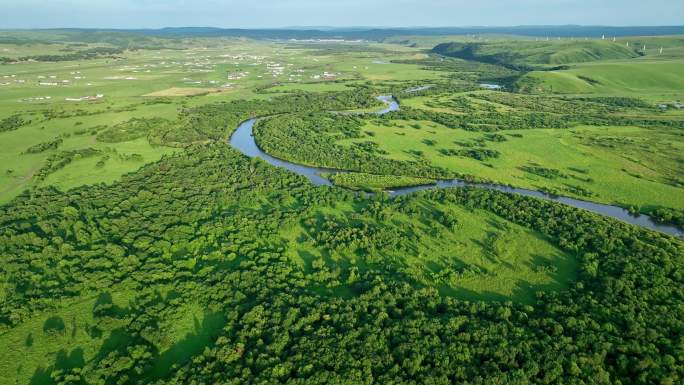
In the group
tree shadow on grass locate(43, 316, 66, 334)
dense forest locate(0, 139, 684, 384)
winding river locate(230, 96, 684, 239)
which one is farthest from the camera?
winding river locate(230, 96, 684, 239)

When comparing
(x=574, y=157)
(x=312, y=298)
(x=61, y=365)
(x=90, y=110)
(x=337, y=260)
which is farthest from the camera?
(x=90, y=110)

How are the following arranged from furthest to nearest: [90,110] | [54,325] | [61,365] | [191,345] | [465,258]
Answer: [90,110] → [465,258] → [54,325] → [191,345] → [61,365]

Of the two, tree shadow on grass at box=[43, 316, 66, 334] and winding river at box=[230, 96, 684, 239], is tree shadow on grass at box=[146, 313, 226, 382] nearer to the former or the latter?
tree shadow on grass at box=[43, 316, 66, 334]

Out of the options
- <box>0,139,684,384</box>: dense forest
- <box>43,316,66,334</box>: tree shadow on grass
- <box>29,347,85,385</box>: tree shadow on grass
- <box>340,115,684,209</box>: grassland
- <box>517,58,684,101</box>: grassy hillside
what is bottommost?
<box>29,347,85,385</box>: tree shadow on grass

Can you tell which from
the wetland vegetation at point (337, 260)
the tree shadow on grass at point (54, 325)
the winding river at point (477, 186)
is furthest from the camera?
the winding river at point (477, 186)

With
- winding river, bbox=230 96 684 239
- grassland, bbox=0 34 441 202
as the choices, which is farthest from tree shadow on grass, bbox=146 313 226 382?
grassland, bbox=0 34 441 202

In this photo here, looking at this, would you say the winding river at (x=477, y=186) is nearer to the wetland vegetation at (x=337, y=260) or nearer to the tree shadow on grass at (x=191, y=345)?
the wetland vegetation at (x=337, y=260)

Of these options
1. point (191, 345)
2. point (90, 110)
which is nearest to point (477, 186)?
point (191, 345)

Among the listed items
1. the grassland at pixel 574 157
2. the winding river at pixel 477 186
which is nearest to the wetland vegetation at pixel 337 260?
the grassland at pixel 574 157

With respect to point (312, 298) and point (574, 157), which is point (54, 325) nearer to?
point (312, 298)

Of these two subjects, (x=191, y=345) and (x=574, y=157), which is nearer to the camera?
(x=191, y=345)

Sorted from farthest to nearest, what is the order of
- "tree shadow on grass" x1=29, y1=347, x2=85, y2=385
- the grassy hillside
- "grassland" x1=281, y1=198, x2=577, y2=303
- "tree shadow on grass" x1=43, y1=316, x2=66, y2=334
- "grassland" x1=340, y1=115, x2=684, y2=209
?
the grassy hillside < "grassland" x1=340, y1=115, x2=684, y2=209 < "grassland" x1=281, y1=198, x2=577, y2=303 < "tree shadow on grass" x1=43, y1=316, x2=66, y2=334 < "tree shadow on grass" x1=29, y1=347, x2=85, y2=385

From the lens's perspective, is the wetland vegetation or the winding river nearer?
the wetland vegetation
